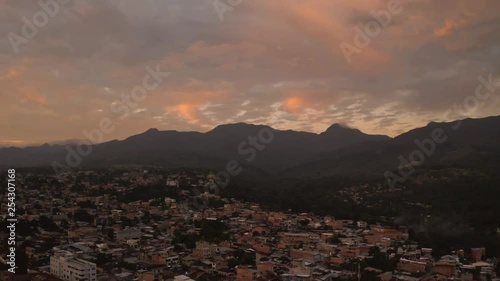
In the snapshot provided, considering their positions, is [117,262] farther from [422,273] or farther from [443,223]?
[443,223]

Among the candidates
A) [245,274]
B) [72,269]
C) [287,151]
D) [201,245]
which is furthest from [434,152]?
[72,269]

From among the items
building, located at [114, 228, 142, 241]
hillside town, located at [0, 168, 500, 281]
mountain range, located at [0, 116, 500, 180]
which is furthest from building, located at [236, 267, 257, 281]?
mountain range, located at [0, 116, 500, 180]

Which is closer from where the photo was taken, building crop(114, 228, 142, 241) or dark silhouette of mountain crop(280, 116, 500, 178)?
building crop(114, 228, 142, 241)

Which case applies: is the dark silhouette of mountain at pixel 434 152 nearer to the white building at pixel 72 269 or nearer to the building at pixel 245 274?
the building at pixel 245 274

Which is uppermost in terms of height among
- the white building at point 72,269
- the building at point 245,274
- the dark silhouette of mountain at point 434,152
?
the dark silhouette of mountain at point 434,152

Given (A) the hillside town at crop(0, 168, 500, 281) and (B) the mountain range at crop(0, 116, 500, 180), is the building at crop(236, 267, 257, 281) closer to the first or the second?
(A) the hillside town at crop(0, 168, 500, 281)

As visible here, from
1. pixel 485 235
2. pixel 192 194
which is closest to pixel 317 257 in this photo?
pixel 485 235

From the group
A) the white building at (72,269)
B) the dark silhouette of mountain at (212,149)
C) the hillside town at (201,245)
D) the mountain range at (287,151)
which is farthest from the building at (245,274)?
the dark silhouette of mountain at (212,149)
